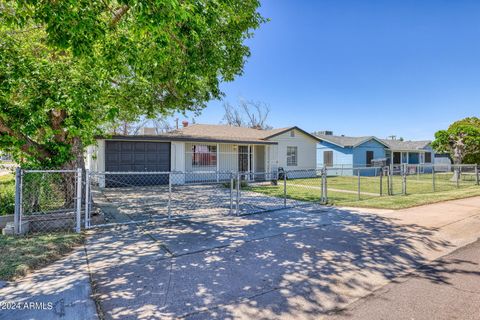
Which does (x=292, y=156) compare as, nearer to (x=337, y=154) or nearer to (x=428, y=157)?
(x=337, y=154)

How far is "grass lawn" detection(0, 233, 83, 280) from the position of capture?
3.84 metres

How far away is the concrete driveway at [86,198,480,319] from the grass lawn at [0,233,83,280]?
42 centimetres

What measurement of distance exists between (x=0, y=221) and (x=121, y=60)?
4.61 meters

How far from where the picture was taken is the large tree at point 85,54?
4.30m

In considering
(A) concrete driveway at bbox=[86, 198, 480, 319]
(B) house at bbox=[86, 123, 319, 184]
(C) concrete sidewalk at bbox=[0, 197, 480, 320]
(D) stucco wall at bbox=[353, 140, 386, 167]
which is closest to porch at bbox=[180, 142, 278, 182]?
(B) house at bbox=[86, 123, 319, 184]

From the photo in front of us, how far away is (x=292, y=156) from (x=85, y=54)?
1809cm

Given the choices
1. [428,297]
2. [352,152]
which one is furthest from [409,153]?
[428,297]

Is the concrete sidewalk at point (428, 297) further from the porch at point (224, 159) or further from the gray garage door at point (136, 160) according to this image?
the gray garage door at point (136, 160)

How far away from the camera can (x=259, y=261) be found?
14.1 feet

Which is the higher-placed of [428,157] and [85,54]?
[85,54]

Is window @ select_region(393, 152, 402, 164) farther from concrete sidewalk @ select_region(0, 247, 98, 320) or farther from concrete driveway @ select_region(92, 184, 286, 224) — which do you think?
concrete sidewalk @ select_region(0, 247, 98, 320)

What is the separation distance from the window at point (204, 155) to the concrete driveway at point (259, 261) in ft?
32.6

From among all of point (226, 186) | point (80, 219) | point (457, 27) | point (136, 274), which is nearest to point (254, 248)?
point (136, 274)

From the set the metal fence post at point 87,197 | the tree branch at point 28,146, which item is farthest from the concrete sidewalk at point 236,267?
the tree branch at point 28,146
